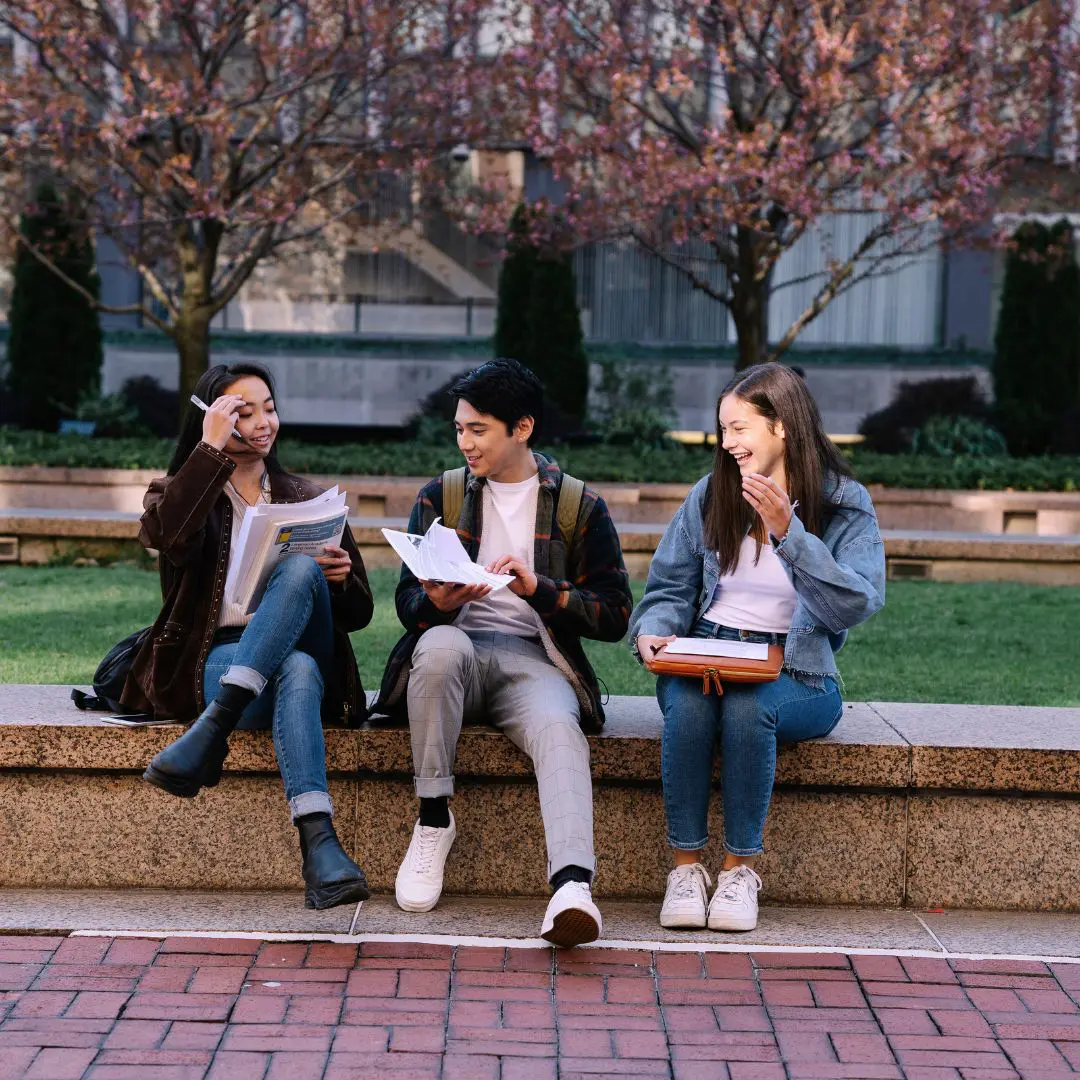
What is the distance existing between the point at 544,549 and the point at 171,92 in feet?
34.5

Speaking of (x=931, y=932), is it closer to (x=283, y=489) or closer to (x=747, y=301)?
(x=283, y=489)

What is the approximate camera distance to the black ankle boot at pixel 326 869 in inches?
158

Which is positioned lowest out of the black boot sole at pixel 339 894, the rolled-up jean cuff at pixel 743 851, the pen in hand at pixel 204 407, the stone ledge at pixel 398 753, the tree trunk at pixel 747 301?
the black boot sole at pixel 339 894

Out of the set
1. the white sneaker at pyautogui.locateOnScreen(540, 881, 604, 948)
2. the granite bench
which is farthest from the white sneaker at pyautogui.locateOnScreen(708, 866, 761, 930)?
the white sneaker at pyautogui.locateOnScreen(540, 881, 604, 948)

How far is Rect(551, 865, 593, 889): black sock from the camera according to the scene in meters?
4.11

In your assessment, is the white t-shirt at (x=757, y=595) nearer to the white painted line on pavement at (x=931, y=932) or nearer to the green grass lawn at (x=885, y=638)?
the white painted line on pavement at (x=931, y=932)

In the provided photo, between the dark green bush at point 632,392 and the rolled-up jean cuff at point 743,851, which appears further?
the dark green bush at point 632,392

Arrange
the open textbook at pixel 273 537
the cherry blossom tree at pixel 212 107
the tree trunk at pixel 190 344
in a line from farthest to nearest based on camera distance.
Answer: the tree trunk at pixel 190 344 < the cherry blossom tree at pixel 212 107 < the open textbook at pixel 273 537

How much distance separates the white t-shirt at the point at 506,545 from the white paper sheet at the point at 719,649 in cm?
56

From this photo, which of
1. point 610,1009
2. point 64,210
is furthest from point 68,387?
point 610,1009

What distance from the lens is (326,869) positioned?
13.2ft

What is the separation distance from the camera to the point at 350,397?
22469mm

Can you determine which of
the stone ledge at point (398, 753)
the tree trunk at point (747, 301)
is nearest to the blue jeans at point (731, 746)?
the stone ledge at point (398, 753)

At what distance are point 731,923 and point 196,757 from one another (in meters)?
1.52
